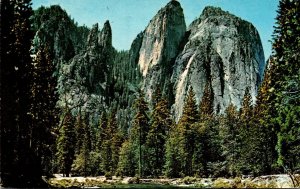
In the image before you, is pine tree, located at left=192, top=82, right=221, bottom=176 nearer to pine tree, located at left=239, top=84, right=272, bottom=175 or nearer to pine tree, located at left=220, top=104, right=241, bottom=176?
pine tree, located at left=220, top=104, right=241, bottom=176

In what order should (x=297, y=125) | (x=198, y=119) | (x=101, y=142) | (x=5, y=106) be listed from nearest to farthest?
(x=5, y=106) → (x=297, y=125) → (x=198, y=119) → (x=101, y=142)

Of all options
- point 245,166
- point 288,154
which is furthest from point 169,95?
point 288,154

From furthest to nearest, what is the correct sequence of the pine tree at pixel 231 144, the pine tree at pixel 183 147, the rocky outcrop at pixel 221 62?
the rocky outcrop at pixel 221 62 → the pine tree at pixel 183 147 → the pine tree at pixel 231 144

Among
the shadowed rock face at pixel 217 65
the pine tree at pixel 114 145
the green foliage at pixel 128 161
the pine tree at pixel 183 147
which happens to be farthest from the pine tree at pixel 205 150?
the shadowed rock face at pixel 217 65

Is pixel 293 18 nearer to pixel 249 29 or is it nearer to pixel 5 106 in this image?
pixel 5 106

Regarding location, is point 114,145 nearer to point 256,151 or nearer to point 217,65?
point 256,151

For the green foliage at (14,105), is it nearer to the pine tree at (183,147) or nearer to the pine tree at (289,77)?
the pine tree at (289,77)

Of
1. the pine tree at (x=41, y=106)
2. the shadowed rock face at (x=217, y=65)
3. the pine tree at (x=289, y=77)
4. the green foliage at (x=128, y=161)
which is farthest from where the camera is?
the shadowed rock face at (x=217, y=65)
